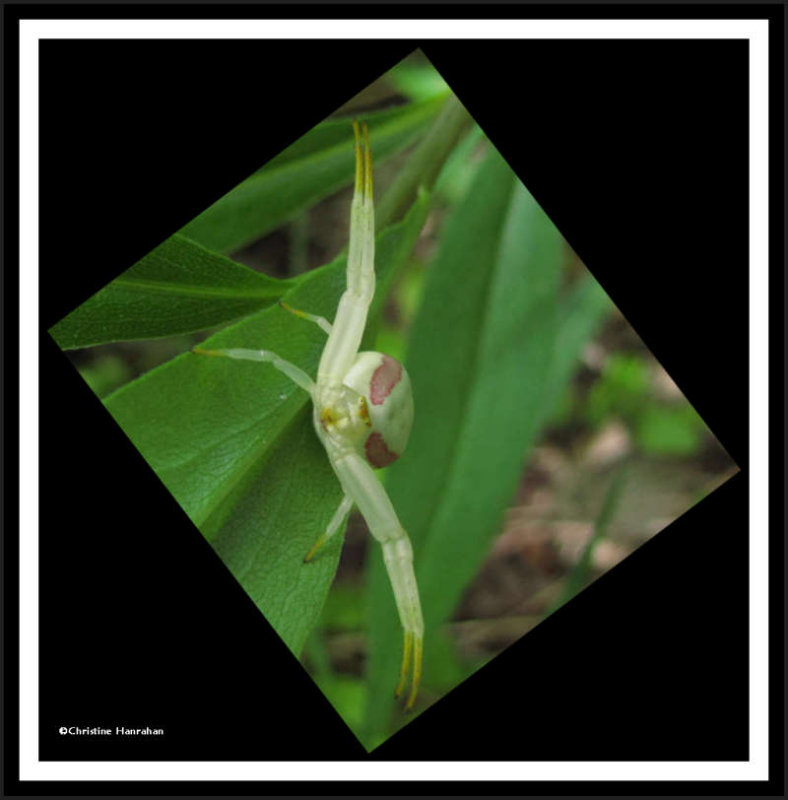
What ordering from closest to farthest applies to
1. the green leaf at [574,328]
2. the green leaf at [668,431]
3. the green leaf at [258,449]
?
the green leaf at [258,449], the green leaf at [574,328], the green leaf at [668,431]

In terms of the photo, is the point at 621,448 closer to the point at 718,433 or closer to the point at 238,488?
the point at 718,433

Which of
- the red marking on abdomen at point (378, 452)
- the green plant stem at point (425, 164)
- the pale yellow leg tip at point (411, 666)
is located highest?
the green plant stem at point (425, 164)

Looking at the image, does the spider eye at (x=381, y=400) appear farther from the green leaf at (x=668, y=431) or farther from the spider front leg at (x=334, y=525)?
the green leaf at (x=668, y=431)

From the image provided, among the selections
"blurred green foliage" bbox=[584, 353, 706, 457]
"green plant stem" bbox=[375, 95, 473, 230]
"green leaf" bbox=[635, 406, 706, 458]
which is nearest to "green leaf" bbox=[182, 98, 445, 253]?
"green plant stem" bbox=[375, 95, 473, 230]

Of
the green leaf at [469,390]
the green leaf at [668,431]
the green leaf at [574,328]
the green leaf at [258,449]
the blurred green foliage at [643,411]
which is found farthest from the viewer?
the green leaf at [668,431]

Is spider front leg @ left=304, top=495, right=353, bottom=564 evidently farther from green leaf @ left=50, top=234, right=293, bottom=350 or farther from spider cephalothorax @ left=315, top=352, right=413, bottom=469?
green leaf @ left=50, top=234, right=293, bottom=350

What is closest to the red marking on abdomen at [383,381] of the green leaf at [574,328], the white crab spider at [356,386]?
the white crab spider at [356,386]

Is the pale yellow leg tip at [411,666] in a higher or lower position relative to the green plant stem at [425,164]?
lower

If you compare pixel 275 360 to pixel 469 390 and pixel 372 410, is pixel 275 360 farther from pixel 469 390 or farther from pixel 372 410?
pixel 469 390
